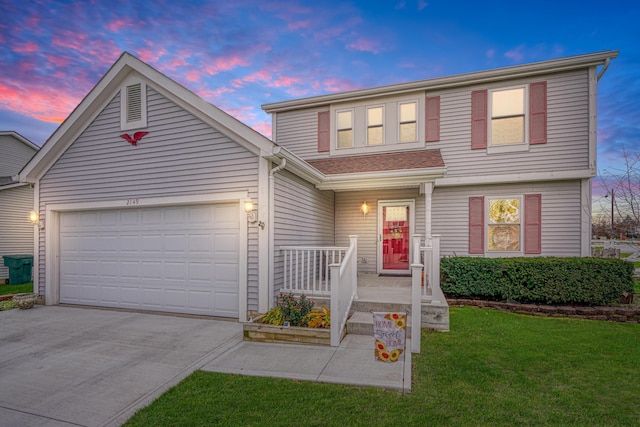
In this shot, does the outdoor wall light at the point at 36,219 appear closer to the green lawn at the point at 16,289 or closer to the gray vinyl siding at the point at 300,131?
the green lawn at the point at 16,289

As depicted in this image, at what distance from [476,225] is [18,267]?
15.8m

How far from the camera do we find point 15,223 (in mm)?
11984

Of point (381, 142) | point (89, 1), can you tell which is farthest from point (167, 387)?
point (89, 1)

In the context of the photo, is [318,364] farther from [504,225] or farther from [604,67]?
[604,67]

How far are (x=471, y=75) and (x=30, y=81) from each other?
13892 millimetres

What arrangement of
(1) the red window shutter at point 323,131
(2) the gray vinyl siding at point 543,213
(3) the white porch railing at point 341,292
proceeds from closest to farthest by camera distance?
(3) the white porch railing at point 341,292, (2) the gray vinyl siding at point 543,213, (1) the red window shutter at point 323,131

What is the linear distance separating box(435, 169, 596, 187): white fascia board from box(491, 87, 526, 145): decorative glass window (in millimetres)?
973

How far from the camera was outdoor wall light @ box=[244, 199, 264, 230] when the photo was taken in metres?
5.74

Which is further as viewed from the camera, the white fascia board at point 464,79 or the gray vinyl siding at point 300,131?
the gray vinyl siding at point 300,131

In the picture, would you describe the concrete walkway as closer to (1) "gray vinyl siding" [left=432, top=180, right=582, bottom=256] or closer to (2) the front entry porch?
(2) the front entry porch

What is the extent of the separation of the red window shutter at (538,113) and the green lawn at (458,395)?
5.47 metres

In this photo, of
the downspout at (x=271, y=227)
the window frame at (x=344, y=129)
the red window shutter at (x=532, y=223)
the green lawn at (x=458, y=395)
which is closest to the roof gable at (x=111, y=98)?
the downspout at (x=271, y=227)

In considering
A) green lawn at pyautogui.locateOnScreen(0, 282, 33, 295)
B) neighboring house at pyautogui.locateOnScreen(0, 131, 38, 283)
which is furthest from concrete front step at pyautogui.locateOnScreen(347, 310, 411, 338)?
neighboring house at pyautogui.locateOnScreen(0, 131, 38, 283)

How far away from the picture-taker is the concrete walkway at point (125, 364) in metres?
3.13
